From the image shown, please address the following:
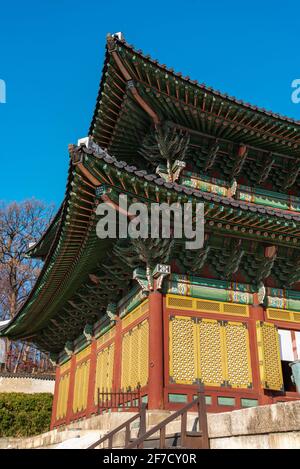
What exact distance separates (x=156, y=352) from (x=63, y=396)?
1171 centimetres

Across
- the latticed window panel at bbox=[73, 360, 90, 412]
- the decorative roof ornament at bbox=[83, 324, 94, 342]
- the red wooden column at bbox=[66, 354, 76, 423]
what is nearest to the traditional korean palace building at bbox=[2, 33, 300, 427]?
the latticed window panel at bbox=[73, 360, 90, 412]

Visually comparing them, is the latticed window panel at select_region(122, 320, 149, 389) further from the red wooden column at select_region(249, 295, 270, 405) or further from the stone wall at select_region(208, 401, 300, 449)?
the stone wall at select_region(208, 401, 300, 449)

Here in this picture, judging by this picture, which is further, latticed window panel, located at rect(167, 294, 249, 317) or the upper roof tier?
the upper roof tier

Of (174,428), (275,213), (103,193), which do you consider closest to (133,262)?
(103,193)

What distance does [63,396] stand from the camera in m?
21.6

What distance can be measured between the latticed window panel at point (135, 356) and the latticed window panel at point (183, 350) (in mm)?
703

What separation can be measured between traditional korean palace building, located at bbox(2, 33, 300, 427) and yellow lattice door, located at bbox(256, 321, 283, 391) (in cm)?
3

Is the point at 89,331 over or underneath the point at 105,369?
over

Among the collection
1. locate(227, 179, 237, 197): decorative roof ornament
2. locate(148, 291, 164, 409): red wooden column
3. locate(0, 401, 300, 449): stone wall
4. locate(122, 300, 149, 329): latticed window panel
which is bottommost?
locate(0, 401, 300, 449): stone wall

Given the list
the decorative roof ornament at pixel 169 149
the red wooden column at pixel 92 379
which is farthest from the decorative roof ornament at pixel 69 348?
the decorative roof ornament at pixel 169 149

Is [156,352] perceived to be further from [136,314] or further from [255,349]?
[255,349]

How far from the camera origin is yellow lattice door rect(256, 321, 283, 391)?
41.5ft

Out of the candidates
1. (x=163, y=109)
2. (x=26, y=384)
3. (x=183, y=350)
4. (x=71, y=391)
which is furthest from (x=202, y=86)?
(x=26, y=384)

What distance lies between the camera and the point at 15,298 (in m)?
42.6
